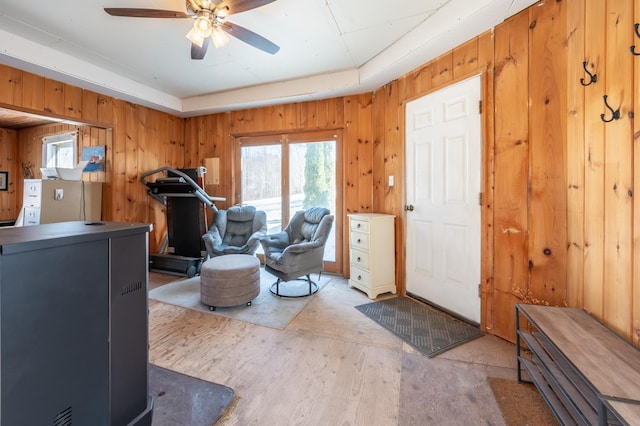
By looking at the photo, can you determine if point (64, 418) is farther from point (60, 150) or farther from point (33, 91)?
point (60, 150)

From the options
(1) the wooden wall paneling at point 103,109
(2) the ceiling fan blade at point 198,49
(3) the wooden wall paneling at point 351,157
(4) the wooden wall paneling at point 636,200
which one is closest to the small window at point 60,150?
(1) the wooden wall paneling at point 103,109

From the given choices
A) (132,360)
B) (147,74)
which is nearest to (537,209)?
(132,360)

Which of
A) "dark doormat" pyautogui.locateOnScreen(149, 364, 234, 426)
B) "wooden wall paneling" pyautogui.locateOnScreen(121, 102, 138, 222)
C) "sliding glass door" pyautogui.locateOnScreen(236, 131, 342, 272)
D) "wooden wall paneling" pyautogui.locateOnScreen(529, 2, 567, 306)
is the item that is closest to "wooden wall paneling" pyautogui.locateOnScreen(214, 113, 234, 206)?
"sliding glass door" pyautogui.locateOnScreen(236, 131, 342, 272)

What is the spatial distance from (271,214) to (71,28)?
116 inches

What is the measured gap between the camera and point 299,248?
289 cm

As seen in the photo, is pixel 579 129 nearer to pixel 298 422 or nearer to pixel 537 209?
pixel 537 209

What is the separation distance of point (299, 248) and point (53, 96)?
342 cm

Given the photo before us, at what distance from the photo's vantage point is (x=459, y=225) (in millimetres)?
2479

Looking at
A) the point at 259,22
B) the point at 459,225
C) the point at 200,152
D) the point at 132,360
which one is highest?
the point at 259,22

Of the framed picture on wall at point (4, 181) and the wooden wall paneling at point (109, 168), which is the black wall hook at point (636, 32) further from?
the framed picture on wall at point (4, 181)

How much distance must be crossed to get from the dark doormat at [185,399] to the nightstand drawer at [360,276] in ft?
6.00

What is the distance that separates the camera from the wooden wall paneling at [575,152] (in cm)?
166

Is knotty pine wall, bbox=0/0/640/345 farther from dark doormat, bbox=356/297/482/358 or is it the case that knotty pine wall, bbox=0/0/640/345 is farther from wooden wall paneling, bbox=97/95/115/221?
dark doormat, bbox=356/297/482/358

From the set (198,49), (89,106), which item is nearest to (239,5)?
(198,49)
